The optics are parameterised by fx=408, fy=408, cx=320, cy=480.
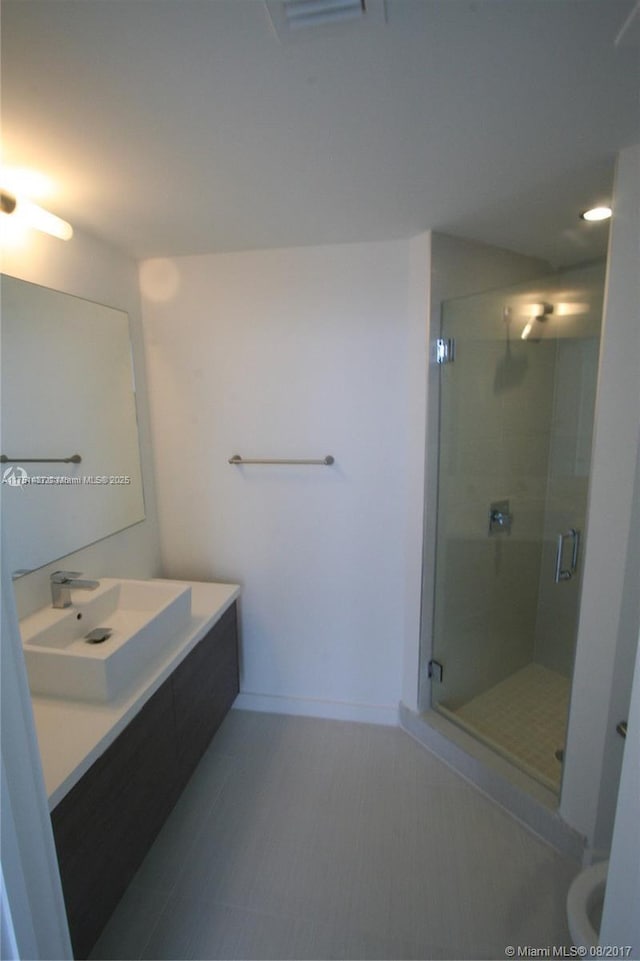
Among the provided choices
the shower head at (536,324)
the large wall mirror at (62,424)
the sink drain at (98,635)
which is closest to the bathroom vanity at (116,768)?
the sink drain at (98,635)

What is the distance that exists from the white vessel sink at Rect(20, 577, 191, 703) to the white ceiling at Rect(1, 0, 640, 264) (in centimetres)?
138

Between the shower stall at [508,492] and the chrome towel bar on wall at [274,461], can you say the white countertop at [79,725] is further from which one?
the shower stall at [508,492]

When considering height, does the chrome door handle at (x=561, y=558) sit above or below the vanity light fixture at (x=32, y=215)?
below

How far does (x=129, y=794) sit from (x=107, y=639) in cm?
50

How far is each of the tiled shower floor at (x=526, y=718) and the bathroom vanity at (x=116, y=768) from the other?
1255 mm

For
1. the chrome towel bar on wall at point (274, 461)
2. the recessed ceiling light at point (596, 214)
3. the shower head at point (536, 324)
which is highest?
the recessed ceiling light at point (596, 214)

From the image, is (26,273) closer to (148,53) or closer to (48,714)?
(148,53)

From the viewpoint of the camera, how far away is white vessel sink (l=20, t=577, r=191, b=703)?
1.19 meters

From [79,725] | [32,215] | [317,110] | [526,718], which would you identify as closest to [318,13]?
[317,110]

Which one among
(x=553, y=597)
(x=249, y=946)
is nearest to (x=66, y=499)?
(x=249, y=946)

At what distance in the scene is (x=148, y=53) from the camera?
768 mm

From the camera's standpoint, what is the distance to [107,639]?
1501 mm

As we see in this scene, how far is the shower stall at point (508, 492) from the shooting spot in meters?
1.87

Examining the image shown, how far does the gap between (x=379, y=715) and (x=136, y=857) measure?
3.98ft
